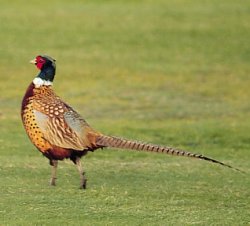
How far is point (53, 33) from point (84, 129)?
1583 centimetres

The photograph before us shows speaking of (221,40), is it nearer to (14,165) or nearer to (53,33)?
(53,33)

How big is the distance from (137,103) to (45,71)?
9.07 metres

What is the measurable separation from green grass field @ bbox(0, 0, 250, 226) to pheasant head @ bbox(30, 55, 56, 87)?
1.14 metres

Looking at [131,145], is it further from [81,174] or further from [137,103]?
[137,103]

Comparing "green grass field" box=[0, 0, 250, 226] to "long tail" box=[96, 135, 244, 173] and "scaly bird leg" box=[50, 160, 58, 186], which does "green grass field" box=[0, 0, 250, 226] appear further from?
"long tail" box=[96, 135, 244, 173]

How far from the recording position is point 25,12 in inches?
1131

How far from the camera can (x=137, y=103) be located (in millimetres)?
20812

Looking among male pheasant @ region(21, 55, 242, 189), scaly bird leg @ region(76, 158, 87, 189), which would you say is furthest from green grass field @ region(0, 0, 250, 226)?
male pheasant @ region(21, 55, 242, 189)

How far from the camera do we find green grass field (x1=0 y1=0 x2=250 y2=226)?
35.8ft

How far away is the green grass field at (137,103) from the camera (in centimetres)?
1090

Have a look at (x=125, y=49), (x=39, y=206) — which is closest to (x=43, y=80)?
(x=39, y=206)

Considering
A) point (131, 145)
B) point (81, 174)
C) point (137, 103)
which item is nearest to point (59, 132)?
point (81, 174)

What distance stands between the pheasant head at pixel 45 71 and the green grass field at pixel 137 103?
114 centimetres

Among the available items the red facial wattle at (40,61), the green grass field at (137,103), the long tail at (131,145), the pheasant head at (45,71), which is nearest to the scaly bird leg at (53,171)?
the green grass field at (137,103)
